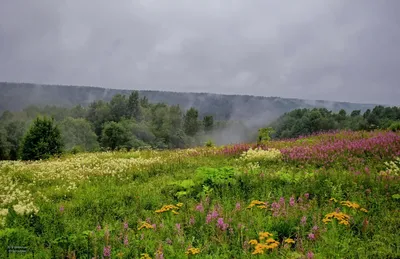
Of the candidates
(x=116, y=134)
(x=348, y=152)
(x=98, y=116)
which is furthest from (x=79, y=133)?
(x=348, y=152)

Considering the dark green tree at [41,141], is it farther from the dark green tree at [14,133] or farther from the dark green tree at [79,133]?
the dark green tree at [14,133]

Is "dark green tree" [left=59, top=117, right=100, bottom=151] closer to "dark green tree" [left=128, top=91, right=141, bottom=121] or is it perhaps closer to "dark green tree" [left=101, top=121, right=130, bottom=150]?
"dark green tree" [left=101, top=121, right=130, bottom=150]

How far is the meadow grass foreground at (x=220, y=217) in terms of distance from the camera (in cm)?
517

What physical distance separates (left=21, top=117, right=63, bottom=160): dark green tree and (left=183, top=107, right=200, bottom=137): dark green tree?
86.1 metres

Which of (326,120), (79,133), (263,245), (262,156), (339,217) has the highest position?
(326,120)

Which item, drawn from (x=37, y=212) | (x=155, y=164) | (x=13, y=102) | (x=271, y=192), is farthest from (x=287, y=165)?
(x=13, y=102)

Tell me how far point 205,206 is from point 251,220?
139 centimetres

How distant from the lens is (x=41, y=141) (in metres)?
36.8

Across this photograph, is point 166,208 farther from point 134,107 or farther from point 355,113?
point 134,107

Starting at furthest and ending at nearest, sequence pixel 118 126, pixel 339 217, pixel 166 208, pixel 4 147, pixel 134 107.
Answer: pixel 134 107 → pixel 4 147 → pixel 118 126 → pixel 166 208 → pixel 339 217

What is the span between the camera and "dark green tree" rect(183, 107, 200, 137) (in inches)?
4902

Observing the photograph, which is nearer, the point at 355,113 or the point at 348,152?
the point at 348,152

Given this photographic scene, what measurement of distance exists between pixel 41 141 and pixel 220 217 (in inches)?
1382

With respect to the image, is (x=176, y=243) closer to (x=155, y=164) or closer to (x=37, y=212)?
(x=37, y=212)
